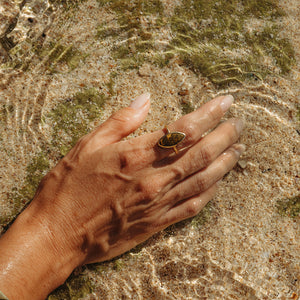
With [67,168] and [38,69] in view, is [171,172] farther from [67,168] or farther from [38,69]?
[38,69]

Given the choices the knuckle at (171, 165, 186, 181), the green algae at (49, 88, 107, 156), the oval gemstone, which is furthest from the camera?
the green algae at (49, 88, 107, 156)

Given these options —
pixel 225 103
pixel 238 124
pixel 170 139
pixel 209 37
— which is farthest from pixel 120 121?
pixel 209 37

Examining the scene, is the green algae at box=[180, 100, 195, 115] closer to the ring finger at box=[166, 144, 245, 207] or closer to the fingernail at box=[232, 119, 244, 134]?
the fingernail at box=[232, 119, 244, 134]

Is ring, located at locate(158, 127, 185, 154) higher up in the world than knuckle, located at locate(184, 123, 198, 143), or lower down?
higher up

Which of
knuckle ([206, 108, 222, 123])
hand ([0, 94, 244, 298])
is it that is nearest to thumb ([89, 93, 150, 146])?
hand ([0, 94, 244, 298])

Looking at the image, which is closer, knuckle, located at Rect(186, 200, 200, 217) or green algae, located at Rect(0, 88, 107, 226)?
knuckle, located at Rect(186, 200, 200, 217)

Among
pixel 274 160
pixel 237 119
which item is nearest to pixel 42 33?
pixel 237 119
